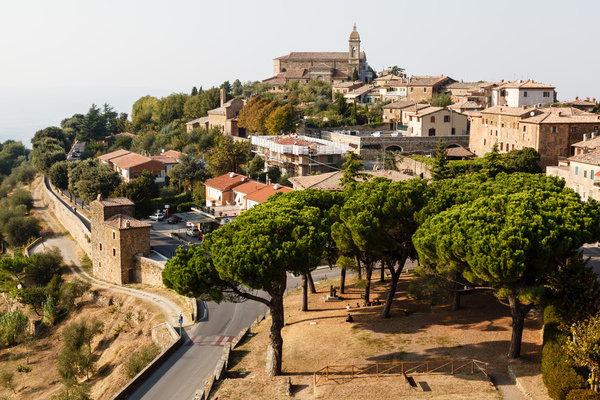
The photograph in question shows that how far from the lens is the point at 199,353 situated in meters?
29.5

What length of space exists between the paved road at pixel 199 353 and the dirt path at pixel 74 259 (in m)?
2.47

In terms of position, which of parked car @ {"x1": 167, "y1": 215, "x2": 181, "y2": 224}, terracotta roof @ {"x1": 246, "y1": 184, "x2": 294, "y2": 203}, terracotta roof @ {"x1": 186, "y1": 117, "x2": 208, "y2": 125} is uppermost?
terracotta roof @ {"x1": 186, "y1": 117, "x2": 208, "y2": 125}

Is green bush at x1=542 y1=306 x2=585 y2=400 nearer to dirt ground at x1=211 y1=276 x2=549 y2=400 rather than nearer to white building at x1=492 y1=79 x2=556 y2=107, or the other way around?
dirt ground at x1=211 y1=276 x2=549 y2=400

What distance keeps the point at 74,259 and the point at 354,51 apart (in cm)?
9317

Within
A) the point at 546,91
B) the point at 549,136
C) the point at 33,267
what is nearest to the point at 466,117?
the point at 546,91

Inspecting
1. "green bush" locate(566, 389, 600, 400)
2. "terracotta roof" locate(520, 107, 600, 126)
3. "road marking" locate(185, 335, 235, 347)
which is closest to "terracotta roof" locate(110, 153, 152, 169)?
"terracotta roof" locate(520, 107, 600, 126)

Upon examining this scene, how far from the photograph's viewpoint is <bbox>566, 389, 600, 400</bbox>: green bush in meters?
18.7

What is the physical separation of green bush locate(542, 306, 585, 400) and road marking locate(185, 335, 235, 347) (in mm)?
15153

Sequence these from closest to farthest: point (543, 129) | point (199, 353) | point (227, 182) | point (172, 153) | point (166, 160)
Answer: point (199, 353) < point (543, 129) < point (227, 182) < point (166, 160) < point (172, 153)

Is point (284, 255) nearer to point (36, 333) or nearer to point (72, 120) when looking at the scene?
point (36, 333)

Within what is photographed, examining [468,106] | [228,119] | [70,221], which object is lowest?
[70,221]

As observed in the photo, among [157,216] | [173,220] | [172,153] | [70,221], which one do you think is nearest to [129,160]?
[172,153]

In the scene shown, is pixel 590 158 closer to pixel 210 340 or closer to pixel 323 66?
pixel 210 340

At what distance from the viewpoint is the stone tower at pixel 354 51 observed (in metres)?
131
